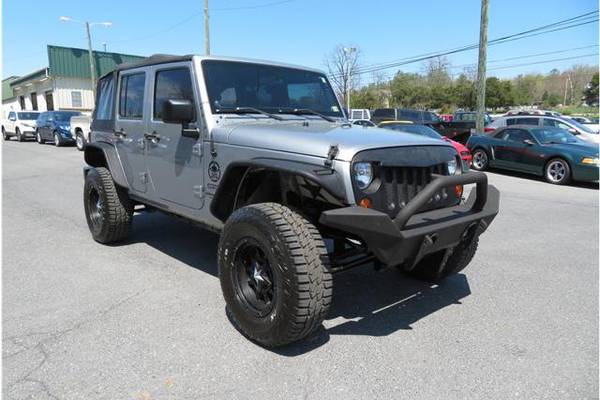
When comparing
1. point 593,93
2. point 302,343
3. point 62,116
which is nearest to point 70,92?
point 62,116

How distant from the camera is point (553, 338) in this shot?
11.1 feet

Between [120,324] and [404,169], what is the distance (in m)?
2.37

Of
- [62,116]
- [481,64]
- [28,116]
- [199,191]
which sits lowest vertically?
[199,191]

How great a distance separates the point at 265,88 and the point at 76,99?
4255cm

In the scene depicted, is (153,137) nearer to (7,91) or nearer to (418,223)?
(418,223)

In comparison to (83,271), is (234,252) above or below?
above

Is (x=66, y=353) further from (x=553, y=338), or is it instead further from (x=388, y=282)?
(x=553, y=338)

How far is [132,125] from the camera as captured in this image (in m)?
4.91

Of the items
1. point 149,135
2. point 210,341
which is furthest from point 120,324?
point 149,135

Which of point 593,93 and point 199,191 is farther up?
point 593,93

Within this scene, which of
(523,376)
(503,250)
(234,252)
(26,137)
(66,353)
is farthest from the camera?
(26,137)

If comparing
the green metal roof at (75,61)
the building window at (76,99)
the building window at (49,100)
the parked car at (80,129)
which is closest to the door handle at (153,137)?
the parked car at (80,129)

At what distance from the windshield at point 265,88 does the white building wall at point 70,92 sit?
41464 millimetres

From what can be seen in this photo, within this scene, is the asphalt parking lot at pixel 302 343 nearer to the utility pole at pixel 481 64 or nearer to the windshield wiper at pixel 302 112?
the windshield wiper at pixel 302 112
